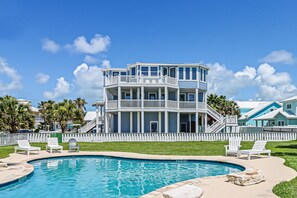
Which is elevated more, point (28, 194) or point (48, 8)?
point (48, 8)

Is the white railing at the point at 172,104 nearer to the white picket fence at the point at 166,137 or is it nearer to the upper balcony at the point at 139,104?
the upper balcony at the point at 139,104

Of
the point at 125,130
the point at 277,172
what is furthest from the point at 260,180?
the point at 125,130

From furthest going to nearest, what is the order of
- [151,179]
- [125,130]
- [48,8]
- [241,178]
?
[125,130] → [48,8] → [151,179] → [241,178]

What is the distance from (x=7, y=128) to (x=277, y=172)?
26.8 m

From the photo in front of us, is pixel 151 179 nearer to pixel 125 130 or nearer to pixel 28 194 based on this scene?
pixel 28 194

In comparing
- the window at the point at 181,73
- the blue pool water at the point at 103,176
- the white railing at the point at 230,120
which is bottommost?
the blue pool water at the point at 103,176

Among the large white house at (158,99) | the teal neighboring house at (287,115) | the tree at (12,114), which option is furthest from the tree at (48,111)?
the teal neighboring house at (287,115)

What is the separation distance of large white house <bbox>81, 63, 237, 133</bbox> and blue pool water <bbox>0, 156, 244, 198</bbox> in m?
14.5

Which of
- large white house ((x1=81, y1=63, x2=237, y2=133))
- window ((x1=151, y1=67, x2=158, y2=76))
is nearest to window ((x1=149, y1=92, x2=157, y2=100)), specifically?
large white house ((x1=81, y1=63, x2=237, y2=133))

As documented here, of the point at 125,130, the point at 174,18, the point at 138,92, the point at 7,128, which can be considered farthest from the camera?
the point at 125,130

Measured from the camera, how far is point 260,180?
934 centimetres

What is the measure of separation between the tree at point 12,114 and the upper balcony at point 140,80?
9293 millimetres

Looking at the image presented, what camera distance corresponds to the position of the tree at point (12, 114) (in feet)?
97.5

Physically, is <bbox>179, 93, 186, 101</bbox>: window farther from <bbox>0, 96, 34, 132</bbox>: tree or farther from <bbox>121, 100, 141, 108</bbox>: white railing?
<bbox>0, 96, 34, 132</bbox>: tree
